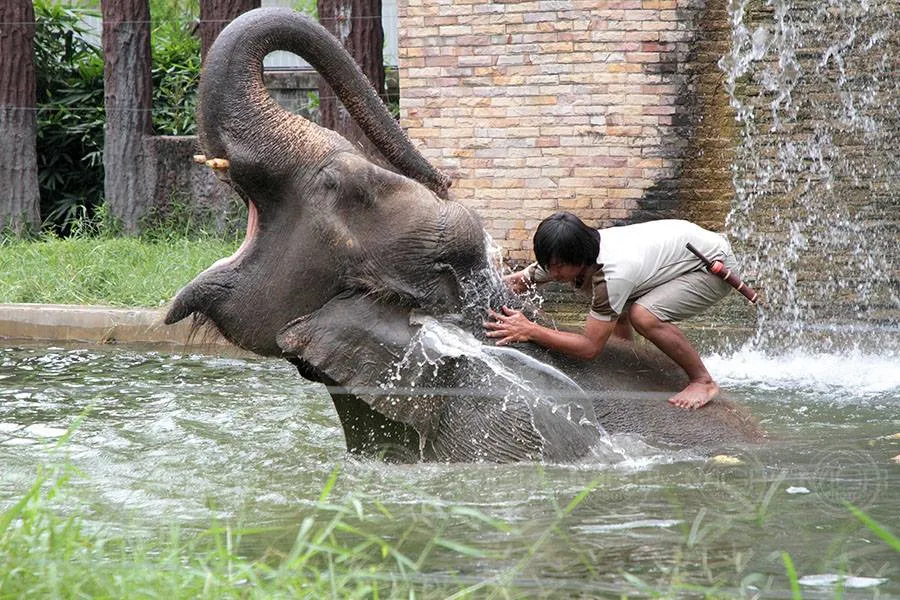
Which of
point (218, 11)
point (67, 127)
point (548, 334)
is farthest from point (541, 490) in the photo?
point (67, 127)

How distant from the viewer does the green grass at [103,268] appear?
10828 millimetres

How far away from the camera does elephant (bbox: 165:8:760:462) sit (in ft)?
16.6

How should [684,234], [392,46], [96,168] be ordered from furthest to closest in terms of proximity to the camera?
[392,46]
[96,168]
[684,234]

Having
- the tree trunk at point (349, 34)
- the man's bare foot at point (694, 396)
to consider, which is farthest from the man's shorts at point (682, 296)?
the tree trunk at point (349, 34)

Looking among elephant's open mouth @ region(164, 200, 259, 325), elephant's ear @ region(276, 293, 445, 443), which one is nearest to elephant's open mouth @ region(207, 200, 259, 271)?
elephant's open mouth @ region(164, 200, 259, 325)

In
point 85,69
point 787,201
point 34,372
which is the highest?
point 85,69

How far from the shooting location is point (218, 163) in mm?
5020

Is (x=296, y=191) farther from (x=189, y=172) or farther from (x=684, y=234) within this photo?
(x=189, y=172)

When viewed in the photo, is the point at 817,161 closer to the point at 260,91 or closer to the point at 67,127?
the point at 260,91

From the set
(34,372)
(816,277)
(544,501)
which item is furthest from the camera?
(816,277)

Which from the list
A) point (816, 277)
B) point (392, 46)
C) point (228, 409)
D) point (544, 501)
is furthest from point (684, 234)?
point (392, 46)

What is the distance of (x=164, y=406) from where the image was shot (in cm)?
756

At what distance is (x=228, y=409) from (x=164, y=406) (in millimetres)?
374

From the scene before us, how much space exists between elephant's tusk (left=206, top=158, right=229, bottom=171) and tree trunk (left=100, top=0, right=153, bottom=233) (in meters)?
9.49
